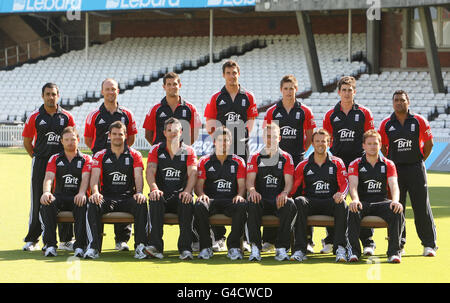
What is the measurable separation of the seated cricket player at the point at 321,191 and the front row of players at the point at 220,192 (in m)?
0.01

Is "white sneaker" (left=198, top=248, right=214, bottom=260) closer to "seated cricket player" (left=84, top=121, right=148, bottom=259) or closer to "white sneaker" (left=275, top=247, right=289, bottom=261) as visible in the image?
"seated cricket player" (left=84, top=121, right=148, bottom=259)

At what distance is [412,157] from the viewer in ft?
30.5

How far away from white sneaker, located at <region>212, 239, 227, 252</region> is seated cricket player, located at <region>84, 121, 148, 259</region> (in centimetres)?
100

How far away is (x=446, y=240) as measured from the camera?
10344 mm

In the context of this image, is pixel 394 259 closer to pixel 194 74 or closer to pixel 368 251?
pixel 368 251

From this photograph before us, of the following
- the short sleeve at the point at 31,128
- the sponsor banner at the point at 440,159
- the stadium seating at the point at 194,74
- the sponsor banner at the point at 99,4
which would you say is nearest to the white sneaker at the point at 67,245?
the short sleeve at the point at 31,128

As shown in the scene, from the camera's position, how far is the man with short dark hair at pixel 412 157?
927cm

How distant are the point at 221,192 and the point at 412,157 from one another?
229 cm

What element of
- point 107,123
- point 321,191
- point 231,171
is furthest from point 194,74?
point 321,191

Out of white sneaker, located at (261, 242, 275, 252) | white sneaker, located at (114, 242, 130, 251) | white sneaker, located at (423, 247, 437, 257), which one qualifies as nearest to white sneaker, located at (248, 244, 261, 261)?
white sneaker, located at (261, 242, 275, 252)

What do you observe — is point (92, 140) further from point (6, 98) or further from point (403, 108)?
point (6, 98)

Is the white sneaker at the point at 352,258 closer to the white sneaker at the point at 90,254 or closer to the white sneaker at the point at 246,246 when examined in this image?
the white sneaker at the point at 246,246
